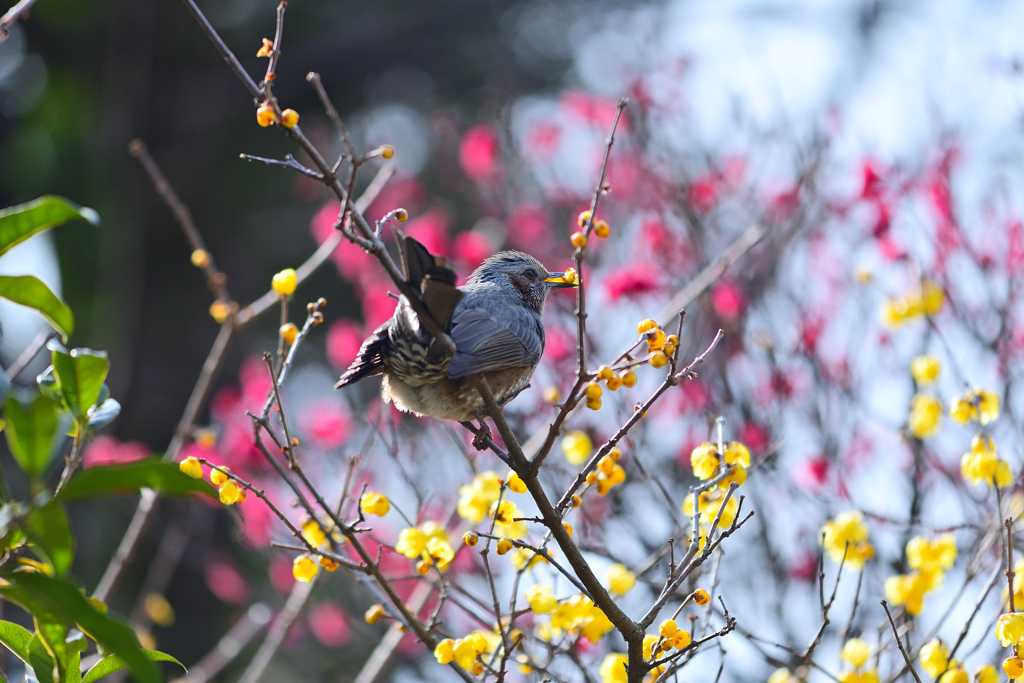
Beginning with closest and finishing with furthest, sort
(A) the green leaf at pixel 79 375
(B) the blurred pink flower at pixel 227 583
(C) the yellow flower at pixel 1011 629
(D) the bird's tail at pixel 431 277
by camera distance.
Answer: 1. (A) the green leaf at pixel 79 375
2. (C) the yellow flower at pixel 1011 629
3. (D) the bird's tail at pixel 431 277
4. (B) the blurred pink flower at pixel 227 583

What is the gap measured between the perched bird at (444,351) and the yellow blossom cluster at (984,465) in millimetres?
1428

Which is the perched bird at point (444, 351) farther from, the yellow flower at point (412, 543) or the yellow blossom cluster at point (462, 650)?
the yellow blossom cluster at point (462, 650)

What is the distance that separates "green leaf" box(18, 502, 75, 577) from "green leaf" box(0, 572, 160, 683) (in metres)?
0.03

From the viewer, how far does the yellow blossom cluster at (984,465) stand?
231 centimetres

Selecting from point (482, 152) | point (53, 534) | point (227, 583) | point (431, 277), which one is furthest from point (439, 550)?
point (227, 583)

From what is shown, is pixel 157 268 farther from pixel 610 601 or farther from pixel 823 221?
pixel 610 601

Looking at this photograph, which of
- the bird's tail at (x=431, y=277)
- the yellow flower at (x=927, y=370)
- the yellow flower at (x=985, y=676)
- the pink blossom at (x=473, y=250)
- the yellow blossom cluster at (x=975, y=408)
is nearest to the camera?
the bird's tail at (x=431, y=277)

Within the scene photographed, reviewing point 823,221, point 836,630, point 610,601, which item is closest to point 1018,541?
point 836,630

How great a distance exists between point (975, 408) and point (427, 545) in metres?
1.76

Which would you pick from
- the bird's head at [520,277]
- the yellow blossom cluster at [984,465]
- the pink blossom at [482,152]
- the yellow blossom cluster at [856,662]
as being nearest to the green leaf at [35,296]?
the bird's head at [520,277]

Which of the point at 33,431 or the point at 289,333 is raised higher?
the point at 289,333

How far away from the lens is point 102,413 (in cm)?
163

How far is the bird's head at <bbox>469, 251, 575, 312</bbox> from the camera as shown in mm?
3277

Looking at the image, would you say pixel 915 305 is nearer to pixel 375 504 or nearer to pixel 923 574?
pixel 923 574
